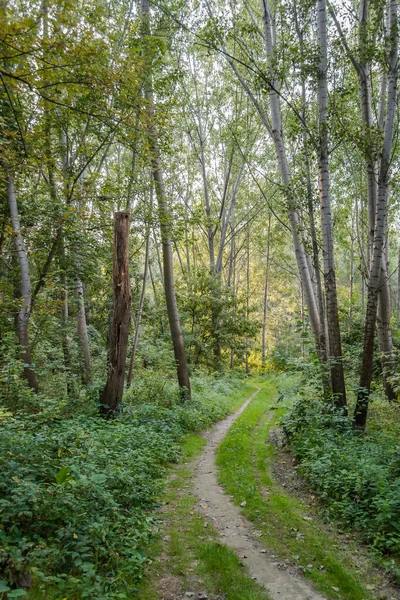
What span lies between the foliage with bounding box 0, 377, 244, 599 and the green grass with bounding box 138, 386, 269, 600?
23 cm

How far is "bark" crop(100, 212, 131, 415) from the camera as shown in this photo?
27.1ft

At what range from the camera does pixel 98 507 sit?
13.7ft

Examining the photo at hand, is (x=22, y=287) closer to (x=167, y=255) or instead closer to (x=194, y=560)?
(x=167, y=255)

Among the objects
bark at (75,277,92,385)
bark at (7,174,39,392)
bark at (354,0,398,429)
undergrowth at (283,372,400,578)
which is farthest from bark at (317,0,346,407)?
bark at (75,277,92,385)

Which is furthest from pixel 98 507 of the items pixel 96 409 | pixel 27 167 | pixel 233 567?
pixel 27 167

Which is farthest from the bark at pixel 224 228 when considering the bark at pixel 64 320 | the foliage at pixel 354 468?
the foliage at pixel 354 468

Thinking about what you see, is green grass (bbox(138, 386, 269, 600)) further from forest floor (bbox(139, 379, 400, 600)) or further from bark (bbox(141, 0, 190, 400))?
bark (bbox(141, 0, 190, 400))

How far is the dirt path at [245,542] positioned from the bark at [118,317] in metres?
2.68

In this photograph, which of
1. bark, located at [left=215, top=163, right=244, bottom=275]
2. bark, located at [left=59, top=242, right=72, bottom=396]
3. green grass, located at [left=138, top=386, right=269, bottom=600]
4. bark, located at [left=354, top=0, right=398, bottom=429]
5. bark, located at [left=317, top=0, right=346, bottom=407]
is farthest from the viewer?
bark, located at [left=215, top=163, right=244, bottom=275]

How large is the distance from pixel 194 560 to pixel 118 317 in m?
5.35

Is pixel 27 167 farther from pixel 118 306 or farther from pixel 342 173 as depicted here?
pixel 342 173

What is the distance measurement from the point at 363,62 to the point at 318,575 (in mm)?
9388

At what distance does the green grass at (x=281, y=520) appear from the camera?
3733 millimetres

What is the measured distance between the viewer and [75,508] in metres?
3.80
